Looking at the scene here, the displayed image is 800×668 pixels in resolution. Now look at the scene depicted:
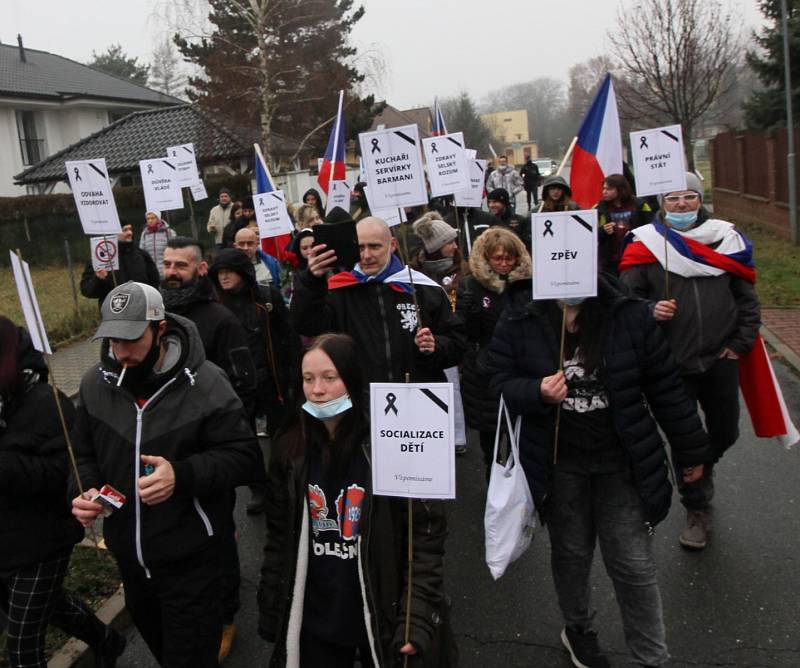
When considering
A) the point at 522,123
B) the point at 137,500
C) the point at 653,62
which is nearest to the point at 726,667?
the point at 137,500

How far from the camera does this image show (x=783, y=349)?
29.6 ft

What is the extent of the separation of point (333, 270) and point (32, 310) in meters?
1.66

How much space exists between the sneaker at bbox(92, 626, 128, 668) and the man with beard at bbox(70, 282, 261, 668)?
74 cm

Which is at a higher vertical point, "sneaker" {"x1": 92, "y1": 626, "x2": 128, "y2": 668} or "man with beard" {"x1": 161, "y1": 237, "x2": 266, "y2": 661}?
"man with beard" {"x1": 161, "y1": 237, "x2": 266, "y2": 661}

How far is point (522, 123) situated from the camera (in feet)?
336

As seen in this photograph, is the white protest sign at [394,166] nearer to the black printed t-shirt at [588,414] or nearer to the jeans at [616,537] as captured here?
the black printed t-shirt at [588,414]

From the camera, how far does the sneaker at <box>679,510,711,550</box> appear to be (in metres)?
4.68

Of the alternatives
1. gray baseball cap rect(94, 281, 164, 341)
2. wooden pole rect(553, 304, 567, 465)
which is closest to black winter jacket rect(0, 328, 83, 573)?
gray baseball cap rect(94, 281, 164, 341)

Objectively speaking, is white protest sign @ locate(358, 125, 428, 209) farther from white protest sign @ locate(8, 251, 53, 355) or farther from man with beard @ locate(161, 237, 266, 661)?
white protest sign @ locate(8, 251, 53, 355)

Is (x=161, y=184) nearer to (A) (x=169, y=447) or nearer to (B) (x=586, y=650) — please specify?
(A) (x=169, y=447)

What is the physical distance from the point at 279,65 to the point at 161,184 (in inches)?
816

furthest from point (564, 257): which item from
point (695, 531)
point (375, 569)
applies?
point (695, 531)

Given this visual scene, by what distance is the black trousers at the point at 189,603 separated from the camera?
10.2ft

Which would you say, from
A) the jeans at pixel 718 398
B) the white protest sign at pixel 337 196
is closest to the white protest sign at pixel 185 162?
the white protest sign at pixel 337 196
